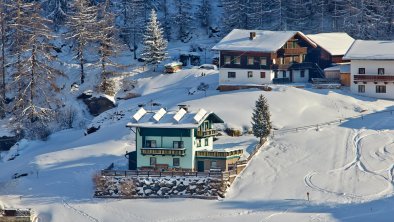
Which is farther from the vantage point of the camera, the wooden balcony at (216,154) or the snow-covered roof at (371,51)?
the snow-covered roof at (371,51)

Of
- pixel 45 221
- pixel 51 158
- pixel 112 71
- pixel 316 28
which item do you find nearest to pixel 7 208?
pixel 45 221

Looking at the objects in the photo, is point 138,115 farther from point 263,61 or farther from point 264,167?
point 263,61

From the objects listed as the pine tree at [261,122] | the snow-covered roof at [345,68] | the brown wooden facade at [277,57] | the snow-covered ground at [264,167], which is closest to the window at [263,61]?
the brown wooden facade at [277,57]

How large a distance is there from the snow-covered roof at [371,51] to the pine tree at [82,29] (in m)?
26.2

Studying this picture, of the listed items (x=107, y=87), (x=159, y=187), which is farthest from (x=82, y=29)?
(x=159, y=187)

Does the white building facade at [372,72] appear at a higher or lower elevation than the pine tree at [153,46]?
lower

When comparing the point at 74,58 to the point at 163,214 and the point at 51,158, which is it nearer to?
the point at 51,158

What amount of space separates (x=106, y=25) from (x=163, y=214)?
1615 inches

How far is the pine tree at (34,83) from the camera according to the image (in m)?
89.2

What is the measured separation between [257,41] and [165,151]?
25.7m

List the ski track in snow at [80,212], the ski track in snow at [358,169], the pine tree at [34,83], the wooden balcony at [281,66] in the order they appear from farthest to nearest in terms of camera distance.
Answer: the pine tree at [34,83] < the wooden balcony at [281,66] < the ski track in snow at [358,169] < the ski track in snow at [80,212]

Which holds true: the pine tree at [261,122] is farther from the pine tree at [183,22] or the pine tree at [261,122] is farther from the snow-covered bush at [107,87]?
the pine tree at [183,22]

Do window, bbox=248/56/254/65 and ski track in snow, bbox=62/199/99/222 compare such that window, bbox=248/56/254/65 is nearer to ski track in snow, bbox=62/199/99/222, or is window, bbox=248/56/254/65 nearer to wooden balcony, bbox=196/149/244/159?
wooden balcony, bbox=196/149/244/159

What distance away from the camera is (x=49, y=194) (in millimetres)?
67812
